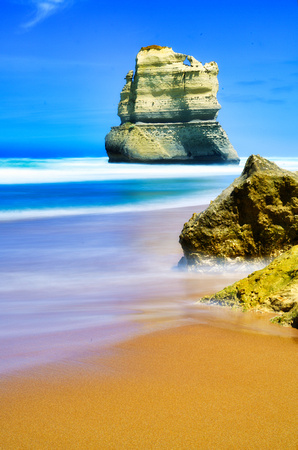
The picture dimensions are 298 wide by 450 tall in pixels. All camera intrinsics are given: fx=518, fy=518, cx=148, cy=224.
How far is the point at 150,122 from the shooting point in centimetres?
4378

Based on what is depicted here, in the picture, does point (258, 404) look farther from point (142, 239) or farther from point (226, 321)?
point (142, 239)

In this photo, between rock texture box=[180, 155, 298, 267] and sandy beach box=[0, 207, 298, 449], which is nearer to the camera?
sandy beach box=[0, 207, 298, 449]

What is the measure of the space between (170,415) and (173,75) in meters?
43.2

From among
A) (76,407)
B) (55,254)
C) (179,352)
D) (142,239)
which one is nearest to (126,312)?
(179,352)

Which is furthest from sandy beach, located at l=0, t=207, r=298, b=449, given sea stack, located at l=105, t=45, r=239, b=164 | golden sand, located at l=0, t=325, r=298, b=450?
sea stack, located at l=105, t=45, r=239, b=164

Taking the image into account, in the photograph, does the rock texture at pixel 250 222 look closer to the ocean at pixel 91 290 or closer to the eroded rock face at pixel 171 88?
the ocean at pixel 91 290

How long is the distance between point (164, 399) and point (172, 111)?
141 feet

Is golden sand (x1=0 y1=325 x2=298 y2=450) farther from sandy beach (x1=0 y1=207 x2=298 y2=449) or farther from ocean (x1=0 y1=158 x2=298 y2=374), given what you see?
A: ocean (x1=0 y1=158 x2=298 y2=374)

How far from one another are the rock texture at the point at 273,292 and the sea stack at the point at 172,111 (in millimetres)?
40237

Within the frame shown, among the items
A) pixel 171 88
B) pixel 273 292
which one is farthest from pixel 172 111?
pixel 273 292

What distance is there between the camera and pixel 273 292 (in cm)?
267

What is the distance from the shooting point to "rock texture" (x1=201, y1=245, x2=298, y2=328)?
8.43 ft

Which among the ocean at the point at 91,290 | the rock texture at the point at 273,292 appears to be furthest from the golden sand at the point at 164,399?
the rock texture at the point at 273,292

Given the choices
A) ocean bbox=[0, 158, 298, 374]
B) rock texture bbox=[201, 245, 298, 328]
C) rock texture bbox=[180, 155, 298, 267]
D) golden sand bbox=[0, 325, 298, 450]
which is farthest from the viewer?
rock texture bbox=[180, 155, 298, 267]
